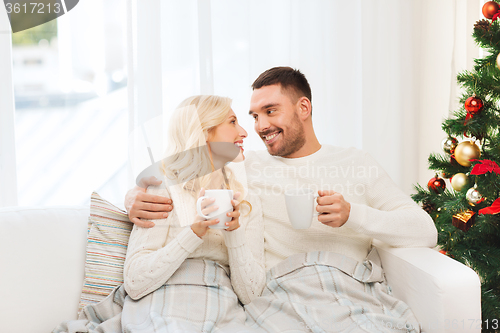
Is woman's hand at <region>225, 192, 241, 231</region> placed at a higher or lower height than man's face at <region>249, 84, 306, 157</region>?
lower

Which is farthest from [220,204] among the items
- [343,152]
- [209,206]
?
[343,152]

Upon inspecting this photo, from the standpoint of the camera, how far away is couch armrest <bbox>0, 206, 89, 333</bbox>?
1.28 meters

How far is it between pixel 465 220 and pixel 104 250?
1.40m

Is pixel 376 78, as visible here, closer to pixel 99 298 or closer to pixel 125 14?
pixel 125 14

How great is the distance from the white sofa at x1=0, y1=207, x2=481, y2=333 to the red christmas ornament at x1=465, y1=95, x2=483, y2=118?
2.24 ft

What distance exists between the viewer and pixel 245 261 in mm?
1360

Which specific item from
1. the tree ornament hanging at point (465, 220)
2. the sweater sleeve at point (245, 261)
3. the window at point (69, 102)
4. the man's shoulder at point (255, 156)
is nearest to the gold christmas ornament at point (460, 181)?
the tree ornament hanging at point (465, 220)

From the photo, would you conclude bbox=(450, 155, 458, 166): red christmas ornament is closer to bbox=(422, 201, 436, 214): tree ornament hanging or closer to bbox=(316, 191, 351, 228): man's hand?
bbox=(422, 201, 436, 214): tree ornament hanging

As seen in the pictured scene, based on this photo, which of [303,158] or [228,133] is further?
[303,158]

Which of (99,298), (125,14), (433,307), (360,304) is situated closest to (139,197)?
(99,298)

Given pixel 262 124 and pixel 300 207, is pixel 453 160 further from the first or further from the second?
pixel 300 207

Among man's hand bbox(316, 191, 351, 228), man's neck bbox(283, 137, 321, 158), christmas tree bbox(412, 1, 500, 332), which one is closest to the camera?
man's hand bbox(316, 191, 351, 228)

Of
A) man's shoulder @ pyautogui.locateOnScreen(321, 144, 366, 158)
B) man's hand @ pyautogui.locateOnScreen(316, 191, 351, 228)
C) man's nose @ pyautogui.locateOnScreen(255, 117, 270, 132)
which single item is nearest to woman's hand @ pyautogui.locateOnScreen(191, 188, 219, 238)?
man's hand @ pyautogui.locateOnScreen(316, 191, 351, 228)

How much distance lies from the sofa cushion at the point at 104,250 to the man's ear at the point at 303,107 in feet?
2.65
